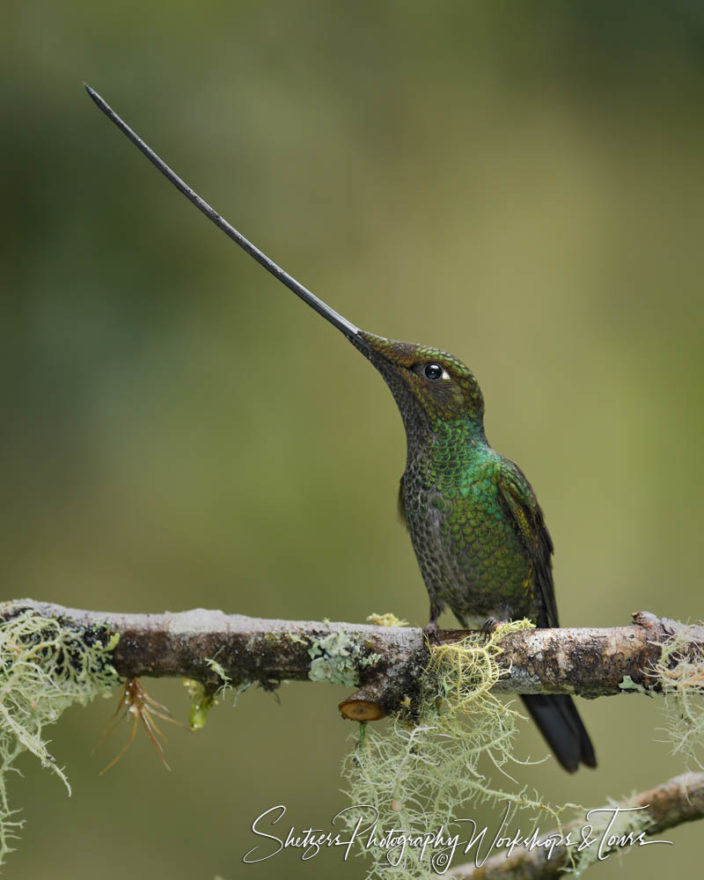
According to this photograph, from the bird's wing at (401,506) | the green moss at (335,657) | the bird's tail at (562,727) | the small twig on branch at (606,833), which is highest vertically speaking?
the bird's wing at (401,506)

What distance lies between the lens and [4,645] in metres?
1.47

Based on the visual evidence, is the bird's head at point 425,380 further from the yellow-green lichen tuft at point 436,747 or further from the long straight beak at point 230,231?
the yellow-green lichen tuft at point 436,747

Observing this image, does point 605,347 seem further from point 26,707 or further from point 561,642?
point 26,707

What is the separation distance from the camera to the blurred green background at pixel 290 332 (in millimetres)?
3074

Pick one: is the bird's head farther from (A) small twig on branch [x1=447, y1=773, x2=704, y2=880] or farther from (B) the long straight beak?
(A) small twig on branch [x1=447, y1=773, x2=704, y2=880]

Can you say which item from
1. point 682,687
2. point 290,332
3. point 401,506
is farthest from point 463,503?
point 290,332

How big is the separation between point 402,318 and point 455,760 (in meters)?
2.34

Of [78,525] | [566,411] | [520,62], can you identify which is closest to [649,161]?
[520,62]

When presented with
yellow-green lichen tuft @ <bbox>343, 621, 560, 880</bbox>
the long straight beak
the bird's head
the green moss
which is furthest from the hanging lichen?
the long straight beak

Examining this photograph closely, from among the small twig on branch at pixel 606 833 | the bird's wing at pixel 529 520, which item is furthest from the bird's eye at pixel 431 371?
the small twig on branch at pixel 606 833

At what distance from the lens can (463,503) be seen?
1.79 metres

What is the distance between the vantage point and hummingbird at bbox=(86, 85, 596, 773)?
179 cm

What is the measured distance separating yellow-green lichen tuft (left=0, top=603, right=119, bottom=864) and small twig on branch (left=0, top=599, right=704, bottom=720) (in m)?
0.02

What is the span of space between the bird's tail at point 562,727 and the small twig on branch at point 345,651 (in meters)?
0.38
